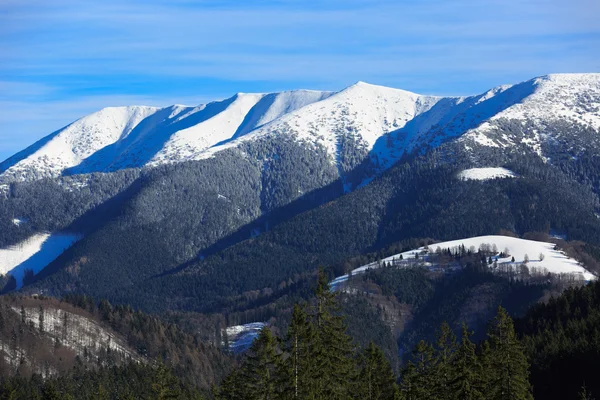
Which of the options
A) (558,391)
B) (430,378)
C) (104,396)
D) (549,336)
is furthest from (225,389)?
(549,336)

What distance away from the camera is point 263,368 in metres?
82.9

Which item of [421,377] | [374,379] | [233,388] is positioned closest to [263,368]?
[374,379]

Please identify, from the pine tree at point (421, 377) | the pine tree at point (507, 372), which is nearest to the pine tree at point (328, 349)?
the pine tree at point (421, 377)

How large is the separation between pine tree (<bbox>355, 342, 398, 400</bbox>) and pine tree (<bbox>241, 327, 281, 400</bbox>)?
13.0 meters

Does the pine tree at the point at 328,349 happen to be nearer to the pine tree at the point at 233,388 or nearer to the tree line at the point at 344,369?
the tree line at the point at 344,369

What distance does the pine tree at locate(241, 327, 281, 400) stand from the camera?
3243 inches

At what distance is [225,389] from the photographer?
106 metres

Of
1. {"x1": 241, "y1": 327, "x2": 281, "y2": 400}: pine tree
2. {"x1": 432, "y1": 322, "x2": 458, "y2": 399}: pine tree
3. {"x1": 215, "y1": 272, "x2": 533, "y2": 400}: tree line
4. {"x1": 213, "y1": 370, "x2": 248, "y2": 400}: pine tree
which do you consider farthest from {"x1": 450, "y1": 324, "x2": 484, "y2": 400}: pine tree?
{"x1": 213, "y1": 370, "x2": 248, "y2": 400}: pine tree

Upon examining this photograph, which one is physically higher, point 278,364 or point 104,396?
point 278,364

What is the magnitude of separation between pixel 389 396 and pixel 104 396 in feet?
167

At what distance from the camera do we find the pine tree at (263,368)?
82375mm

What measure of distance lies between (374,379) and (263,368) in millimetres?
17958

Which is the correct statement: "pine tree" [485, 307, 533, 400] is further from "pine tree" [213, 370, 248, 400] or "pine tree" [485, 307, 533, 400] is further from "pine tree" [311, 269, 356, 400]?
"pine tree" [213, 370, 248, 400]

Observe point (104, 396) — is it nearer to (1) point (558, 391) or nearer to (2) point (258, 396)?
(2) point (258, 396)
